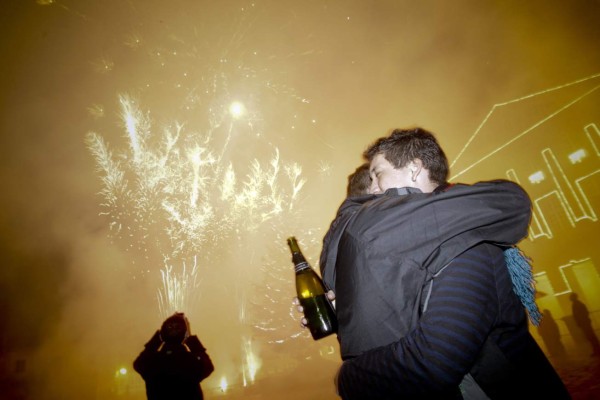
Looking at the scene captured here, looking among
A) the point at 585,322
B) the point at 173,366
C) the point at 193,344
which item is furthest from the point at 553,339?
the point at 173,366

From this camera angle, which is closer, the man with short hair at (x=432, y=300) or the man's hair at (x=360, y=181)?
the man with short hair at (x=432, y=300)

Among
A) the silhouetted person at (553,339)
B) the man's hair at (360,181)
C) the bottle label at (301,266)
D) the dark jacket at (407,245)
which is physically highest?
the man's hair at (360,181)

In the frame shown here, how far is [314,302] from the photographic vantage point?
9.21 feet

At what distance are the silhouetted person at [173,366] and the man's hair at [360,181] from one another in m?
3.57

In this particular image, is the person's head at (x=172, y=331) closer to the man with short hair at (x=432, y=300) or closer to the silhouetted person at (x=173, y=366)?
the silhouetted person at (x=173, y=366)

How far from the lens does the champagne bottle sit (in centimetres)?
259

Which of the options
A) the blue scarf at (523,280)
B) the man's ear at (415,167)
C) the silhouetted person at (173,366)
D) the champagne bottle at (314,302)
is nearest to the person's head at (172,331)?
the silhouetted person at (173,366)

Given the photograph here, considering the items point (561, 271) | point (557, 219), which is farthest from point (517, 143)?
point (561, 271)

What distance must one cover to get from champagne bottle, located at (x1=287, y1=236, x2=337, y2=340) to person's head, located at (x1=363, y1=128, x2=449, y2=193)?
1271mm

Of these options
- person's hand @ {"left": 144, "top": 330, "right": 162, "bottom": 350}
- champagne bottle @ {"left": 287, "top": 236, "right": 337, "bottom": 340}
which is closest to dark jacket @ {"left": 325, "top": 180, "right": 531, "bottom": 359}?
champagne bottle @ {"left": 287, "top": 236, "right": 337, "bottom": 340}

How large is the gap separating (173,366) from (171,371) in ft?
0.25

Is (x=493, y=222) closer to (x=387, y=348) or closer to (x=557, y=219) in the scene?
(x=387, y=348)

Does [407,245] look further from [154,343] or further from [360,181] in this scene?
[154,343]

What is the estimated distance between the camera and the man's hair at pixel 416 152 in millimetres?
1808
